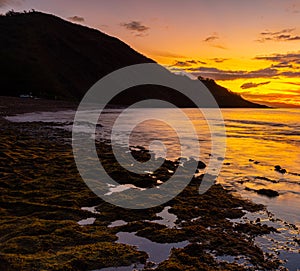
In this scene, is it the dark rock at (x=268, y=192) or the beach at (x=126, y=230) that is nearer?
the beach at (x=126, y=230)

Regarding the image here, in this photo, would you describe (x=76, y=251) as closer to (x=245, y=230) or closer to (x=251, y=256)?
(x=251, y=256)

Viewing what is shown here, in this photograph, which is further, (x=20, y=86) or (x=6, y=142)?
(x=20, y=86)

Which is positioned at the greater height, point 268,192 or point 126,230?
point 268,192

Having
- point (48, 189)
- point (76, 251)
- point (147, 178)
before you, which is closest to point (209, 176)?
point (147, 178)

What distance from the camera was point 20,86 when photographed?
143125 mm

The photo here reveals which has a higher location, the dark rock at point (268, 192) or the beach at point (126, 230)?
the dark rock at point (268, 192)

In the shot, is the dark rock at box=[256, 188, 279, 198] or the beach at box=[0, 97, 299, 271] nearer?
the beach at box=[0, 97, 299, 271]

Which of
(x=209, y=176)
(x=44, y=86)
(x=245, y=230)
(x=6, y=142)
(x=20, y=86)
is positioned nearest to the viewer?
(x=245, y=230)

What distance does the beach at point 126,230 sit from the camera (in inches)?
289

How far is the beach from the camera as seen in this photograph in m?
7.34

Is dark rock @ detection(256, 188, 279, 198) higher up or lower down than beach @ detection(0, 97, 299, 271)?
higher up

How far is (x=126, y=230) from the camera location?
9.15 meters

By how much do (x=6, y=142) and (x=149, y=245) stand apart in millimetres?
14927

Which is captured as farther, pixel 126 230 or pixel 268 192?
pixel 268 192
